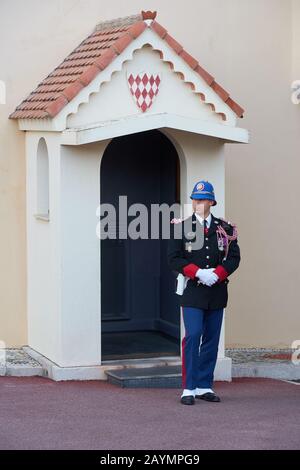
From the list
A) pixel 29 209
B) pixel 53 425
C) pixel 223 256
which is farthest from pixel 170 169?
pixel 53 425

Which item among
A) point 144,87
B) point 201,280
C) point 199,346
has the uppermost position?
point 144,87

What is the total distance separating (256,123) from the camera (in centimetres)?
1195

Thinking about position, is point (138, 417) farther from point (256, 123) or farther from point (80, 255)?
point (256, 123)

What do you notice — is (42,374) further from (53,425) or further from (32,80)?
(32,80)

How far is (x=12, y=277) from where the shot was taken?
11.0m

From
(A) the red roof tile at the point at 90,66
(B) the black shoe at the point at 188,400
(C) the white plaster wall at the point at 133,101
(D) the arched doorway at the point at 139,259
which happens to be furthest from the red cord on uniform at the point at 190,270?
(D) the arched doorway at the point at 139,259

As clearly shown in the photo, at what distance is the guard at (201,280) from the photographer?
9.12 m

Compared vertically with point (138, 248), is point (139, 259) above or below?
below

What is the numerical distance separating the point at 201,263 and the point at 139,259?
3160 mm

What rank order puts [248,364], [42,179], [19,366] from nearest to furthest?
1. [19,366]
2. [42,179]
3. [248,364]

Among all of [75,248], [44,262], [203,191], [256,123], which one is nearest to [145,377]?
[75,248]

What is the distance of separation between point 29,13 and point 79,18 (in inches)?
20.6

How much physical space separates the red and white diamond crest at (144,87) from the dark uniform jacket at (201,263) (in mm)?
1517

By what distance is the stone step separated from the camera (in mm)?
9914
